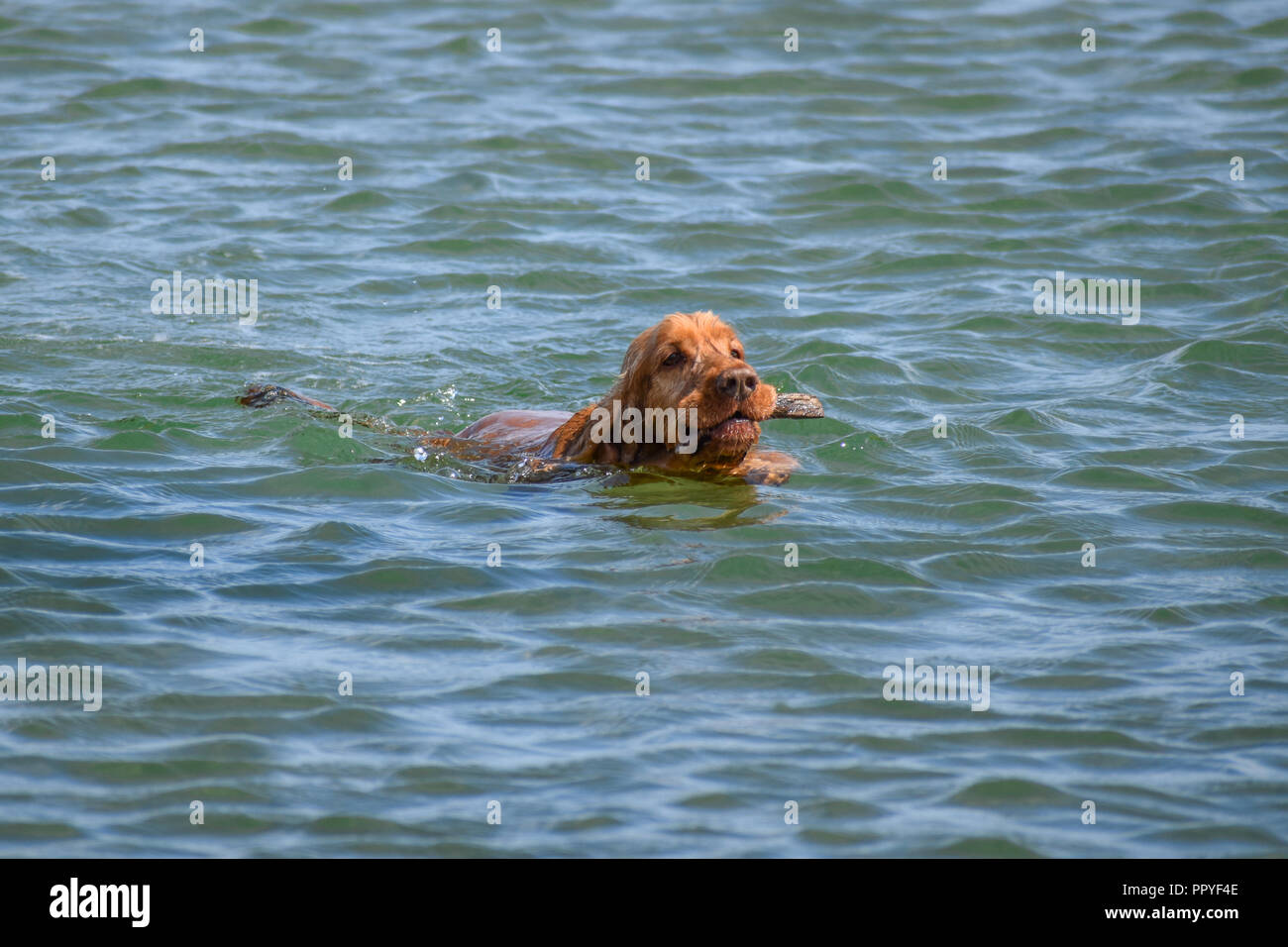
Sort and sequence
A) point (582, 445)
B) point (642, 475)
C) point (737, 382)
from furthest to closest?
point (582, 445) → point (642, 475) → point (737, 382)

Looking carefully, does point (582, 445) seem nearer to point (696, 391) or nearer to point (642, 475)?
point (642, 475)

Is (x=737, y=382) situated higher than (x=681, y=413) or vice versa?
(x=737, y=382)

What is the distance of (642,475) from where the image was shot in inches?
311

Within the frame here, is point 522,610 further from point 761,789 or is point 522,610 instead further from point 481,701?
point 761,789

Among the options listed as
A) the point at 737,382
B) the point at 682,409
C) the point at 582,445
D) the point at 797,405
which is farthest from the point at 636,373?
the point at 797,405

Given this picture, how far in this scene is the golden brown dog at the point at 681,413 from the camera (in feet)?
24.1

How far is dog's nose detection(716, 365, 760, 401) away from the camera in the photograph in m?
7.20

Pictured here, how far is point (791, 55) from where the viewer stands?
56.4 ft

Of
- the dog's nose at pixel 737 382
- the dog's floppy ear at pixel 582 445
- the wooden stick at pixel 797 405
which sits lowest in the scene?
the dog's floppy ear at pixel 582 445

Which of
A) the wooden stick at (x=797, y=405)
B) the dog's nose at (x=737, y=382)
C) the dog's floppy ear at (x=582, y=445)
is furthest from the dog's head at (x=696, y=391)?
the wooden stick at (x=797, y=405)

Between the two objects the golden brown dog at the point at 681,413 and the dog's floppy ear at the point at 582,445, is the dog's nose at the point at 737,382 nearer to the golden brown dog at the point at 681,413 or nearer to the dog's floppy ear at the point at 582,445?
the golden brown dog at the point at 681,413

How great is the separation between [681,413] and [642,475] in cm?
62

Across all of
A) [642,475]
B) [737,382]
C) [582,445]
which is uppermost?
[737,382]

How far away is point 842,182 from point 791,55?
11.7ft
